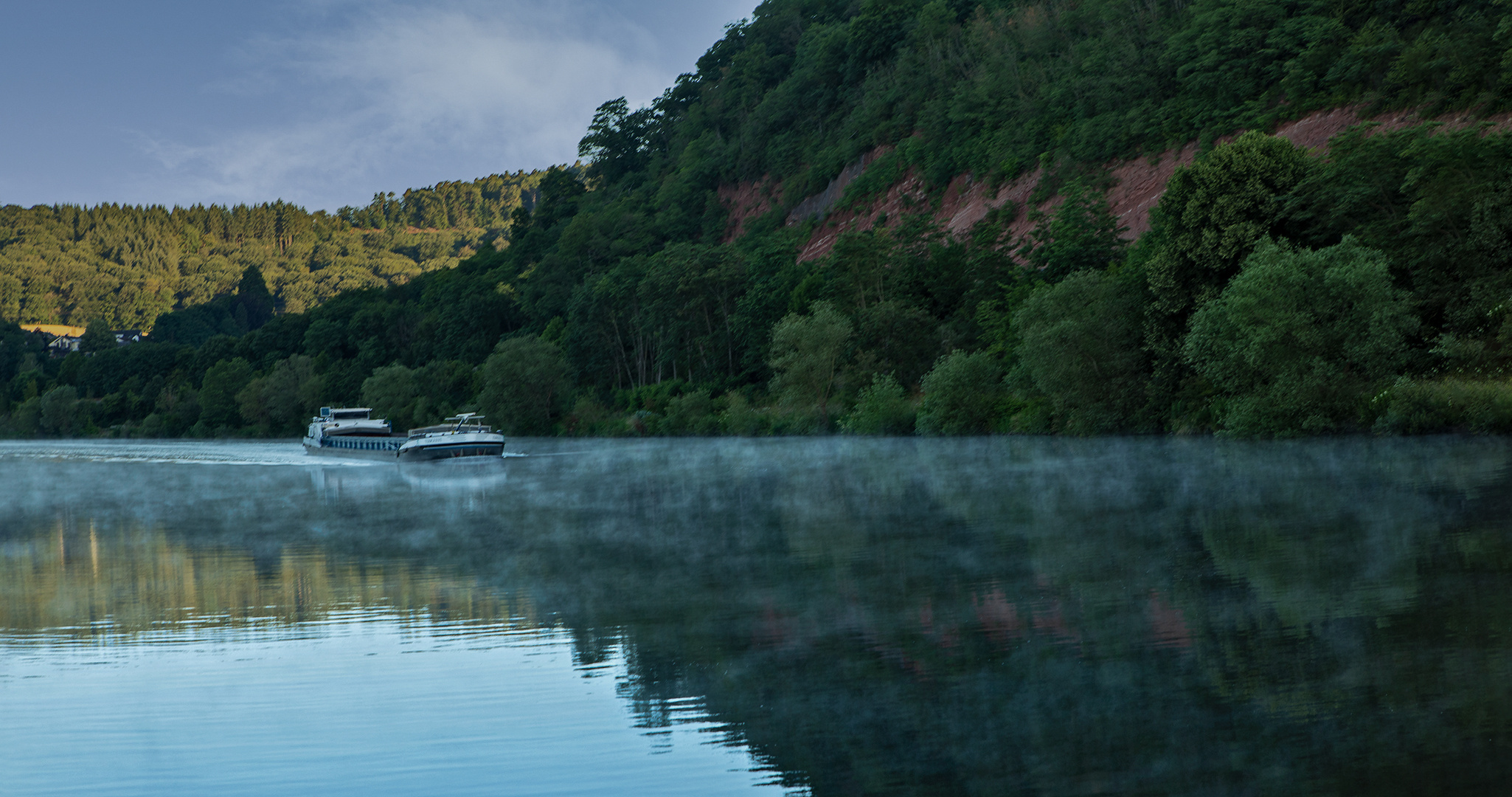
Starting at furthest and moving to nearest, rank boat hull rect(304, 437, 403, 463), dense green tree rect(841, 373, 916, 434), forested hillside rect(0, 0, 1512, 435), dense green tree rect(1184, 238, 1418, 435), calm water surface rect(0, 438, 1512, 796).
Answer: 1. boat hull rect(304, 437, 403, 463)
2. dense green tree rect(841, 373, 916, 434)
3. forested hillside rect(0, 0, 1512, 435)
4. dense green tree rect(1184, 238, 1418, 435)
5. calm water surface rect(0, 438, 1512, 796)

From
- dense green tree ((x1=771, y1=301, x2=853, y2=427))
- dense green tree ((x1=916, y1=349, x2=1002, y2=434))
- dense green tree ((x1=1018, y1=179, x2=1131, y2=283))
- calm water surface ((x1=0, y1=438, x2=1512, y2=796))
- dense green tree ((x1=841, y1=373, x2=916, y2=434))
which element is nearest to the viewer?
calm water surface ((x1=0, y1=438, x2=1512, y2=796))

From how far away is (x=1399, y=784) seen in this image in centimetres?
629

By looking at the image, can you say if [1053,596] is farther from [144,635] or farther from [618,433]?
[618,433]

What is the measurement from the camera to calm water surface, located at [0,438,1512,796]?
7133mm

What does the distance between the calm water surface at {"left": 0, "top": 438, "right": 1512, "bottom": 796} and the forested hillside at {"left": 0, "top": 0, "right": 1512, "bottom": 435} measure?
→ 2052 cm

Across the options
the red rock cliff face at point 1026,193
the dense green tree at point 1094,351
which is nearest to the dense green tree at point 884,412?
the dense green tree at point 1094,351

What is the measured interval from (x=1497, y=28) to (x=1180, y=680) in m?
65.0

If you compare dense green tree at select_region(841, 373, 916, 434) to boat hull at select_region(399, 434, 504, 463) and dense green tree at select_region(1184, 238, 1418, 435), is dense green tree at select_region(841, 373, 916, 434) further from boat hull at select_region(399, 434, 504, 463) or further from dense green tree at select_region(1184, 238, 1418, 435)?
dense green tree at select_region(1184, 238, 1418, 435)

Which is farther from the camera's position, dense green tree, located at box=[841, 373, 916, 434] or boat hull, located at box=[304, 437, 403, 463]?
boat hull, located at box=[304, 437, 403, 463]

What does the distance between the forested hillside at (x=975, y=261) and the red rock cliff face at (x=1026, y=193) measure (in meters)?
0.76

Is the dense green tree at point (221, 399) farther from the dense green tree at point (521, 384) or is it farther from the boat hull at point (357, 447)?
the boat hull at point (357, 447)

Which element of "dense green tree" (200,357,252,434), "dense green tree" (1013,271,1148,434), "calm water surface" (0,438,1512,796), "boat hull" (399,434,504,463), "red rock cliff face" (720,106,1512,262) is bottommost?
"calm water surface" (0,438,1512,796)

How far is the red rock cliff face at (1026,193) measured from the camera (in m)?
69.0

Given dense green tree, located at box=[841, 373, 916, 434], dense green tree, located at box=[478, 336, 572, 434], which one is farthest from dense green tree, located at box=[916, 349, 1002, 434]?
dense green tree, located at box=[478, 336, 572, 434]
